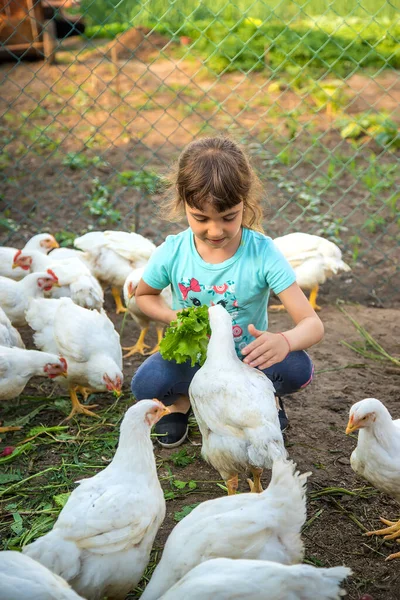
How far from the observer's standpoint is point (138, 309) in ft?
13.9

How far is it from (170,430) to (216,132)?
171 inches

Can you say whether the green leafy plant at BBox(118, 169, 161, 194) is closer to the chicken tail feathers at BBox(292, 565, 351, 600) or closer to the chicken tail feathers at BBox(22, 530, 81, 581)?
the chicken tail feathers at BBox(22, 530, 81, 581)

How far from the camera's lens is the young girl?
272 centimetres

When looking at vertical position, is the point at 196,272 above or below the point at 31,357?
above

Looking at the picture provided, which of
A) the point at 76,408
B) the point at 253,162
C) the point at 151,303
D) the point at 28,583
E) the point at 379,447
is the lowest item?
the point at 253,162

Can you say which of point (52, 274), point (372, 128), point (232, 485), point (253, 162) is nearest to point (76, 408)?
point (52, 274)

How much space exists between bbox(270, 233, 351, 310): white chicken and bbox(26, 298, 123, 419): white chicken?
147 cm

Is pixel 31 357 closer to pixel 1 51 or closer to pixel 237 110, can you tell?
pixel 237 110

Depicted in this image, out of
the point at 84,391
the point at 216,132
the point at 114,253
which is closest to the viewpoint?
the point at 84,391

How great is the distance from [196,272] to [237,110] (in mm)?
5423

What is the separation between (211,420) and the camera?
8.52ft

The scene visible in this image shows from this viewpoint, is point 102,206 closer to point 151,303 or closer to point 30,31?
point 151,303

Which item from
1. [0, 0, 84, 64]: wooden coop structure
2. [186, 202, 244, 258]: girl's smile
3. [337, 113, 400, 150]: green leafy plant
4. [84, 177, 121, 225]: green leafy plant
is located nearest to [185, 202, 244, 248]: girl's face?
[186, 202, 244, 258]: girl's smile

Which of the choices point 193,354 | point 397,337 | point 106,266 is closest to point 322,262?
point 397,337
